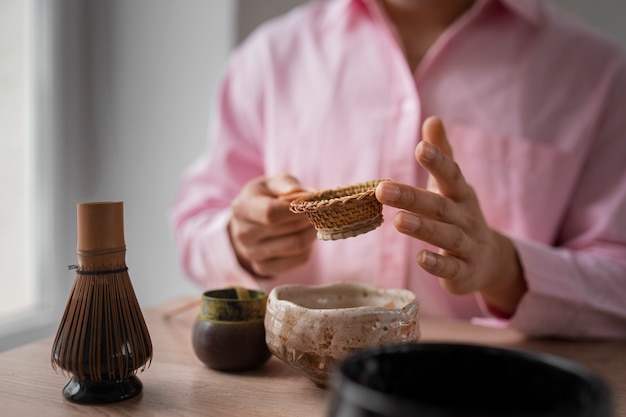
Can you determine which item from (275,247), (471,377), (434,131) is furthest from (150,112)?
(471,377)

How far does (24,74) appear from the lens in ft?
6.21

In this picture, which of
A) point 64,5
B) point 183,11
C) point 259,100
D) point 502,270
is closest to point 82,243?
point 502,270

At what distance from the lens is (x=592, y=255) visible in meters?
1.06

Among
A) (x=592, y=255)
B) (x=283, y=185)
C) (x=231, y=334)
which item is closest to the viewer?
(x=231, y=334)

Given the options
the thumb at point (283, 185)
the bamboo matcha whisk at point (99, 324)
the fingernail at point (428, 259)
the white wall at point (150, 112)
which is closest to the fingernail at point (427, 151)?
the fingernail at point (428, 259)

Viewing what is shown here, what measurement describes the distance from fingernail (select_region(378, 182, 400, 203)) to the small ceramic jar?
23 centimetres

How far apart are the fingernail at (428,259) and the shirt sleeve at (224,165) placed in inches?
24.6

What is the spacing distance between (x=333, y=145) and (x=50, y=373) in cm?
68

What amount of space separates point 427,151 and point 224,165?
0.71 meters

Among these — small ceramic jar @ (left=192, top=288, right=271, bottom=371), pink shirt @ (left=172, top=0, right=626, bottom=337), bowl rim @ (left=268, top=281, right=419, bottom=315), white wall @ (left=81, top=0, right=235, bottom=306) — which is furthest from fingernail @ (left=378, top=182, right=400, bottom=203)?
white wall @ (left=81, top=0, right=235, bottom=306)

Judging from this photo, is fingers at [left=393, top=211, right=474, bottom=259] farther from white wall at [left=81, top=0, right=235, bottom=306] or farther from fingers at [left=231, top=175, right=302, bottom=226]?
white wall at [left=81, top=0, right=235, bottom=306]

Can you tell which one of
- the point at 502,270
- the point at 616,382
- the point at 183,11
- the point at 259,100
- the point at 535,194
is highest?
the point at 183,11

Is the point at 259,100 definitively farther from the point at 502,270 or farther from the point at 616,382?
the point at 616,382

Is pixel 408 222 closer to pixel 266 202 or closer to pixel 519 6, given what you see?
pixel 266 202
